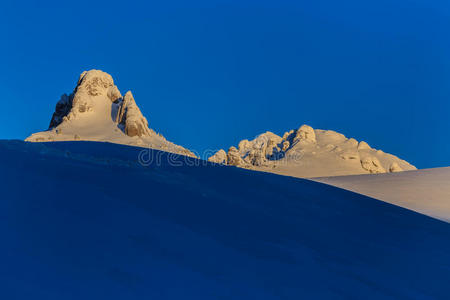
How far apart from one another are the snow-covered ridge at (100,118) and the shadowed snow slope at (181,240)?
21225 millimetres

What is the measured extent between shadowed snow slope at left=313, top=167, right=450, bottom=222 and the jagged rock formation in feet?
61.0

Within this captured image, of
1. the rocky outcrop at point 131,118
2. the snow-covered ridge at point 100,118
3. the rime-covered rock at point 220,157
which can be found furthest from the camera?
the rime-covered rock at point 220,157

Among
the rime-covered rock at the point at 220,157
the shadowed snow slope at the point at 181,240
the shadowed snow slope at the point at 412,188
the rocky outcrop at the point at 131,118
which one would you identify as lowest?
the shadowed snow slope at the point at 181,240

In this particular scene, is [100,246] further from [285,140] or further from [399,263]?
[285,140]

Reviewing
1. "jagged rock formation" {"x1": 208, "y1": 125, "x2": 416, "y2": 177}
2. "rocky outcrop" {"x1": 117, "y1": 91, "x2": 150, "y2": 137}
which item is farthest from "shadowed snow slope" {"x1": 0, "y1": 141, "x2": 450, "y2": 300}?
"jagged rock formation" {"x1": 208, "y1": 125, "x2": 416, "y2": 177}

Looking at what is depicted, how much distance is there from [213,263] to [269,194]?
11.4ft

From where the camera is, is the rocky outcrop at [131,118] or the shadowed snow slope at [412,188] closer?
the shadowed snow slope at [412,188]

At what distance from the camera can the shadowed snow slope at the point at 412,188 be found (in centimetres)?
840

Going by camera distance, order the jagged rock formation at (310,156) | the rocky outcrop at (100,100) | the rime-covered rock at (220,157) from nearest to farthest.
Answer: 1. the rocky outcrop at (100,100)
2. the jagged rock formation at (310,156)
3. the rime-covered rock at (220,157)

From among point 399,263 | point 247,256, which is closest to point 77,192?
point 247,256

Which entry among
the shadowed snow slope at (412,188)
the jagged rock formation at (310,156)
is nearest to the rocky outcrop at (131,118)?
the jagged rock formation at (310,156)

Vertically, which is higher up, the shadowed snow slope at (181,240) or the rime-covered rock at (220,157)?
the rime-covered rock at (220,157)

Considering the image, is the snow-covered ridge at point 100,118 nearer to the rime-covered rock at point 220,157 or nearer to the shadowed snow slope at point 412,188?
the rime-covered rock at point 220,157

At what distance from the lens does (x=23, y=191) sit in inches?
140
